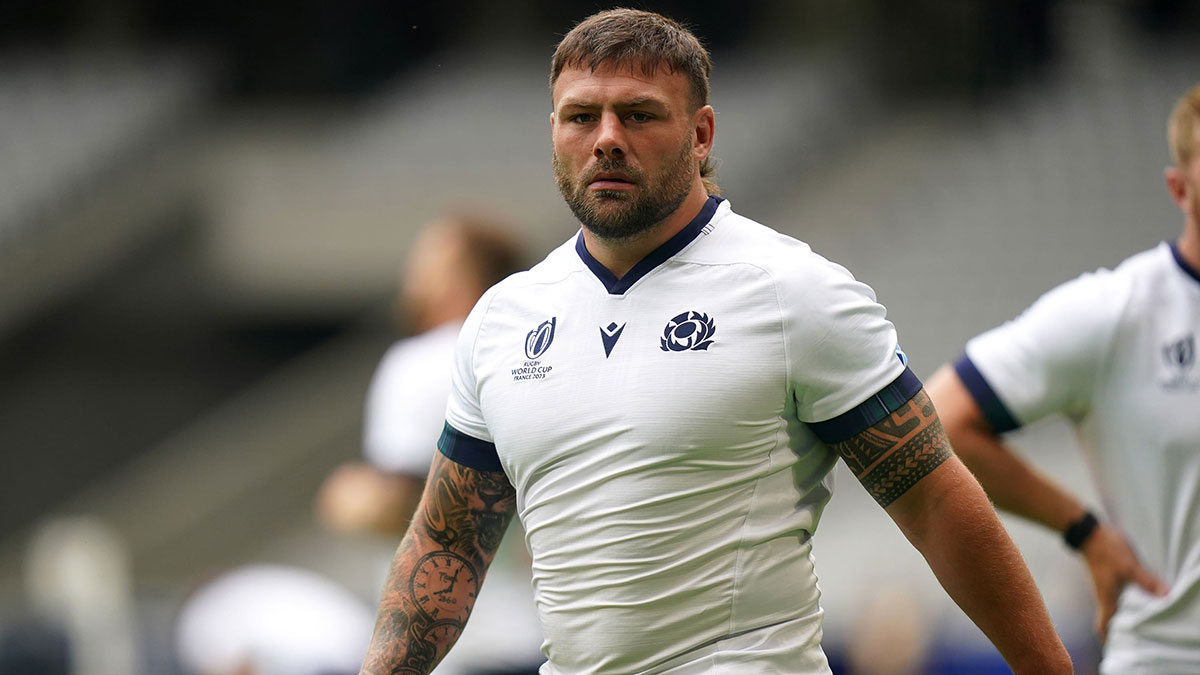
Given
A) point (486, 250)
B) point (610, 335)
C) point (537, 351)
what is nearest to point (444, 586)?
point (537, 351)

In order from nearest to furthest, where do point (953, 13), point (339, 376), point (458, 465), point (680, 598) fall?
point (680, 598), point (458, 465), point (953, 13), point (339, 376)

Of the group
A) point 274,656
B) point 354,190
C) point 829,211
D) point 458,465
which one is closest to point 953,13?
point 829,211

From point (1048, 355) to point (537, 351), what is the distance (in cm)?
158

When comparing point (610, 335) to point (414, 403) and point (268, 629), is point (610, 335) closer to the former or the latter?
point (414, 403)

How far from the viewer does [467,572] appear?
3139mm

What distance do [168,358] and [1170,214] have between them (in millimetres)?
9573

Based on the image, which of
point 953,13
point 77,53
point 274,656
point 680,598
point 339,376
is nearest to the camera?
point 680,598

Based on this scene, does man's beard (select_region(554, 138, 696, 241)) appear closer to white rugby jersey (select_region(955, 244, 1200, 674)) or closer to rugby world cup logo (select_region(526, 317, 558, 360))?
rugby world cup logo (select_region(526, 317, 558, 360))

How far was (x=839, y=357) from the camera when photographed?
2666 mm

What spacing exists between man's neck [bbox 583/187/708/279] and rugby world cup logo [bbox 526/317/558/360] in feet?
0.49

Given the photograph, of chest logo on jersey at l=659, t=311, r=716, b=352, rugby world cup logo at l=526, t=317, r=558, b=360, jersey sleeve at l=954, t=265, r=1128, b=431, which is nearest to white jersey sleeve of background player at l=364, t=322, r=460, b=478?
jersey sleeve at l=954, t=265, r=1128, b=431

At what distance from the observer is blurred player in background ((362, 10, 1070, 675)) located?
106 inches

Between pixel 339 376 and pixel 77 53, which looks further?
pixel 77 53

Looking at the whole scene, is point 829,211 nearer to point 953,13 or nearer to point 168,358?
point 953,13
